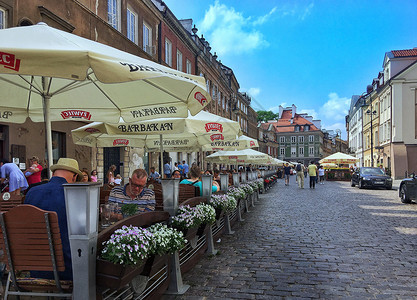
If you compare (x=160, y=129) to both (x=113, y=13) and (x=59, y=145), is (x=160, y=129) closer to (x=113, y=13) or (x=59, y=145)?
(x=59, y=145)

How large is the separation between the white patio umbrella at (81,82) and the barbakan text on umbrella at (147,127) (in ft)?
3.43

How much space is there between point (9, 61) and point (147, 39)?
63.8 ft

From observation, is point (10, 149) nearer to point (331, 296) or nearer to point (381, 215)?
point (331, 296)

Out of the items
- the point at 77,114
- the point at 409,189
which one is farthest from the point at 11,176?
the point at 409,189

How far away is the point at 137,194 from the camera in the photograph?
5.19 meters

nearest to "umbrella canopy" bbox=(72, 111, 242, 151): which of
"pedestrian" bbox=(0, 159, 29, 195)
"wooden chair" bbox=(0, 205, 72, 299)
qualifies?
"pedestrian" bbox=(0, 159, 29, 195)

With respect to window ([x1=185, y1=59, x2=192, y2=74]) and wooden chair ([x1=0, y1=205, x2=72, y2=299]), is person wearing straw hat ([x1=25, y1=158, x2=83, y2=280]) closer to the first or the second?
wooden chair ([x1=0, y1=205, x2=72, y2=299])

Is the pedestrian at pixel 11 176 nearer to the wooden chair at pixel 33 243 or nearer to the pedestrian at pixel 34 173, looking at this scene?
the pedestrian at pixel 34 173

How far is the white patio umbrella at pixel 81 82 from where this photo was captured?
3.37 metres

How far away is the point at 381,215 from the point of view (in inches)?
449

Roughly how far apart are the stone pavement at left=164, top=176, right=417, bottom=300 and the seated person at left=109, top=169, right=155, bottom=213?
1190 mm

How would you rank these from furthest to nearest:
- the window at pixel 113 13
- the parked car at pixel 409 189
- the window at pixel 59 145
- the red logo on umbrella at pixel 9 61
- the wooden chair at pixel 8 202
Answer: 1. the window at pixel 113 13
2. the parked car at pixel 409 189
3. the window at pixel 59 145
4. the wooden chair at pixel 8 202
5. the red logo on umbrella at pixel 9 61

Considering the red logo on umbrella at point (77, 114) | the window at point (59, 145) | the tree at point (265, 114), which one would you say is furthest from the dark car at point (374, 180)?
the tree at point (265, 114)

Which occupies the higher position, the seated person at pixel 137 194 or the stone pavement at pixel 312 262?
the seated person at pixel 137 194
